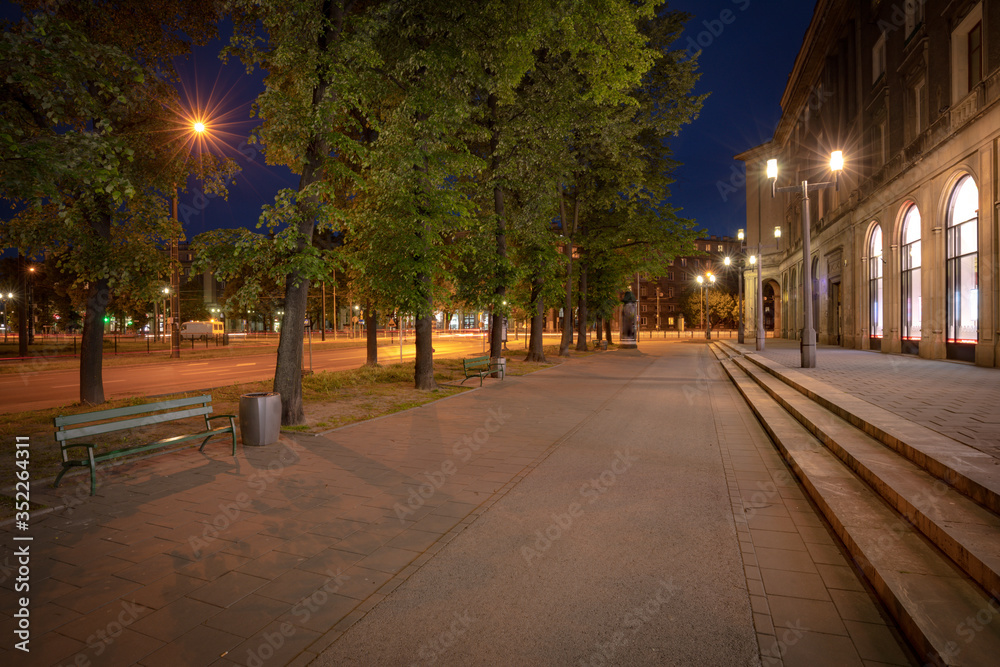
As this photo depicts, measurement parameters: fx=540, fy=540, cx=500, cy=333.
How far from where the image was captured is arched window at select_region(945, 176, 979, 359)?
56.5 feet

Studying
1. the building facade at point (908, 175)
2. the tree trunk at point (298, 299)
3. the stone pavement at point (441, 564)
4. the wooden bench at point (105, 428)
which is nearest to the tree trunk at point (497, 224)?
the tree trunk at point (298, 299)

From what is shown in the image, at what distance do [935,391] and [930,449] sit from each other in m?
6.60

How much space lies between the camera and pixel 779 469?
7.06 metres

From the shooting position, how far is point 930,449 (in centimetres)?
593

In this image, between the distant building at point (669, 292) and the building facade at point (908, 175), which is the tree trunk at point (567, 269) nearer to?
the building facade at point (908, 175)

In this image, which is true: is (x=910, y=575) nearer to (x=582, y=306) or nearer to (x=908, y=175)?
(x=908, y=175)

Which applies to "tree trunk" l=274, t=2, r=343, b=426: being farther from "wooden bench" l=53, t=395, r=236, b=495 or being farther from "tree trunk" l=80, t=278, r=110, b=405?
"tree trunk" l=80, t=278, r=110, b=405

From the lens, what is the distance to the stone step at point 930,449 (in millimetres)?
4758

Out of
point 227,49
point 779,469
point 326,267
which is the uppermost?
point 227,49

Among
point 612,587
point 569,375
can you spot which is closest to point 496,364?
point 569,375

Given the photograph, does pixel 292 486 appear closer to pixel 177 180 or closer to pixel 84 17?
pixel 177 180

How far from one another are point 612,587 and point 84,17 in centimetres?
1366

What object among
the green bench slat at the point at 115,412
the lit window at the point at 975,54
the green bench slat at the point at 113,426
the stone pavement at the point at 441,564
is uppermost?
the lit window at the point at 975,54

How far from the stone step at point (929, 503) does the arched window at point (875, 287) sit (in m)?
22.2
